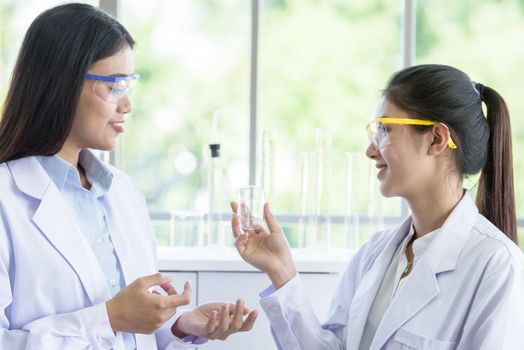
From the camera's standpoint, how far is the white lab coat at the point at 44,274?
60.5 inches

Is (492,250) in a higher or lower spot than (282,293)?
higher

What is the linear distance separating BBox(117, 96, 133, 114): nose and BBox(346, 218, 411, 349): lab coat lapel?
784 millimetres

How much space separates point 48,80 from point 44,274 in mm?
387

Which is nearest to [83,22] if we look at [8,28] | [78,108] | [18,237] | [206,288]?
[78,108]

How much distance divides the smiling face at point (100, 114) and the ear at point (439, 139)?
0.75 meters

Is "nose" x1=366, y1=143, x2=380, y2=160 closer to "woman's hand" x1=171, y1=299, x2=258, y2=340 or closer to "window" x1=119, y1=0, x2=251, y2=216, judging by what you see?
"woman's hand" x1=171, y1=299, x2=258, y2=340

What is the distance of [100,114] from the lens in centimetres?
168

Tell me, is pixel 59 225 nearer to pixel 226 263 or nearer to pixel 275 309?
pixel 275 309

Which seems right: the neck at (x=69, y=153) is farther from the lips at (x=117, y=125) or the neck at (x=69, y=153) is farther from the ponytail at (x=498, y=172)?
the ponytail at (x=498, y=172)

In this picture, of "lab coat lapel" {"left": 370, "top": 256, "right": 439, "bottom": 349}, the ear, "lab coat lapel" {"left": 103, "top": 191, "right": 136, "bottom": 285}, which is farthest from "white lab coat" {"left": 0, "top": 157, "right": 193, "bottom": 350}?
the ear

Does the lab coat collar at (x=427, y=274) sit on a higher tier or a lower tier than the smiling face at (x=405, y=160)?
lower

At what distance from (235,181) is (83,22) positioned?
213 cm

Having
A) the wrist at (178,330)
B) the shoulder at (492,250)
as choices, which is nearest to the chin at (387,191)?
the shoulder at (492,250)

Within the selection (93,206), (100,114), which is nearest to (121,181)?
(93,206)
